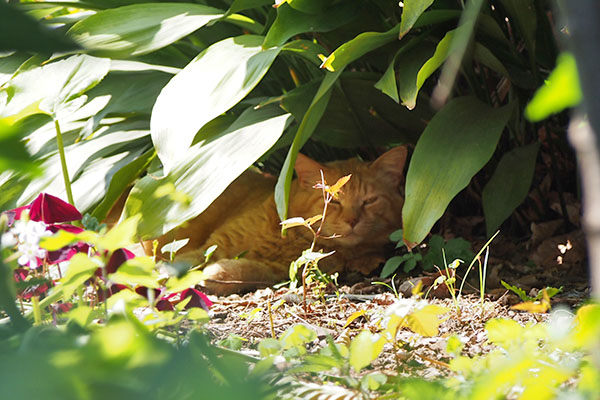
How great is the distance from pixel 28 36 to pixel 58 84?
51.8 inches

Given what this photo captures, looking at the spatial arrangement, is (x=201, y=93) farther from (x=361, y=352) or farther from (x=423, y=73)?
(x=361, y=352)

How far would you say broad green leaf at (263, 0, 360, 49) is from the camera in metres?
1.54

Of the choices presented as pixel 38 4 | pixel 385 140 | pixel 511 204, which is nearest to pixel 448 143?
pixel 511 204

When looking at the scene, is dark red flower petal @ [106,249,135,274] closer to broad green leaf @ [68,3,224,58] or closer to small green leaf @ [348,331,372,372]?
small green leaf @ [348,331,372,372]

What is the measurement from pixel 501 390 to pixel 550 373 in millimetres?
169

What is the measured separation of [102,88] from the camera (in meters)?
2.00

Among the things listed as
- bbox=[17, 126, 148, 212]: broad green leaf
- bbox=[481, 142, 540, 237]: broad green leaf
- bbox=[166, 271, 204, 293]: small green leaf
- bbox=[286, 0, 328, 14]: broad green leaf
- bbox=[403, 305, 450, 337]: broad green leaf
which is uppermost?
bbox=[286, 0, 328, 14]: broad green leaf

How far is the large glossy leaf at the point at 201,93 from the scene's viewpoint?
1447mm

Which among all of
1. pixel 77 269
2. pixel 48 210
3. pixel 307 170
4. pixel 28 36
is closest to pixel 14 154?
pixel 28 36

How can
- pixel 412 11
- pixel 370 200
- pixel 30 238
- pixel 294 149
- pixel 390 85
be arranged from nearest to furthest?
pixel 30 238, pixel 412 11, pixel 390 85, pixel 294 149, pixel 370 200

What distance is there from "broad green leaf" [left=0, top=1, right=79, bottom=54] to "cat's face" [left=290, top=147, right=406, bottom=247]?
1715mm

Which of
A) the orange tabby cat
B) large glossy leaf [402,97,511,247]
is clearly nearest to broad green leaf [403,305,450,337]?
large glossy leaf [402,97,511,247]

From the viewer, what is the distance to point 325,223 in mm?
2082

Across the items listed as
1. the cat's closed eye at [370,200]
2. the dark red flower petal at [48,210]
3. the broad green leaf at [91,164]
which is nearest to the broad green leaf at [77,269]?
the dark red flower petal at [48,210]
